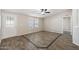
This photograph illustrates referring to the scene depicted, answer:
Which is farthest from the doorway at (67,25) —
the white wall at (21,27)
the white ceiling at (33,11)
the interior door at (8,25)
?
the interior door at (8,25)

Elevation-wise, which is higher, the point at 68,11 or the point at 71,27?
the point at 68,11

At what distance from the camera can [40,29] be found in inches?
76.0

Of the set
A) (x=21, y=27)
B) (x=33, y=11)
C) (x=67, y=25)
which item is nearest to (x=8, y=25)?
(x=21, y=27)

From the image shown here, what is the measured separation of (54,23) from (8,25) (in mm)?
988

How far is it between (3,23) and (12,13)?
28 cm

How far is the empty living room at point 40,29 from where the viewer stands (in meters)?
1.81

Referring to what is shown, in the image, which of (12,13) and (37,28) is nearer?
(12,13)

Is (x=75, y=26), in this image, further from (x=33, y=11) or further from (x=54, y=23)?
(x=33, y=11)

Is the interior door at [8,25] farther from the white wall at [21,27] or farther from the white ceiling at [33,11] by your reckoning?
the white ceiling at [33,11]

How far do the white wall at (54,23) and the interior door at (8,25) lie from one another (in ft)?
2.26

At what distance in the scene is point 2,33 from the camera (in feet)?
5.86
